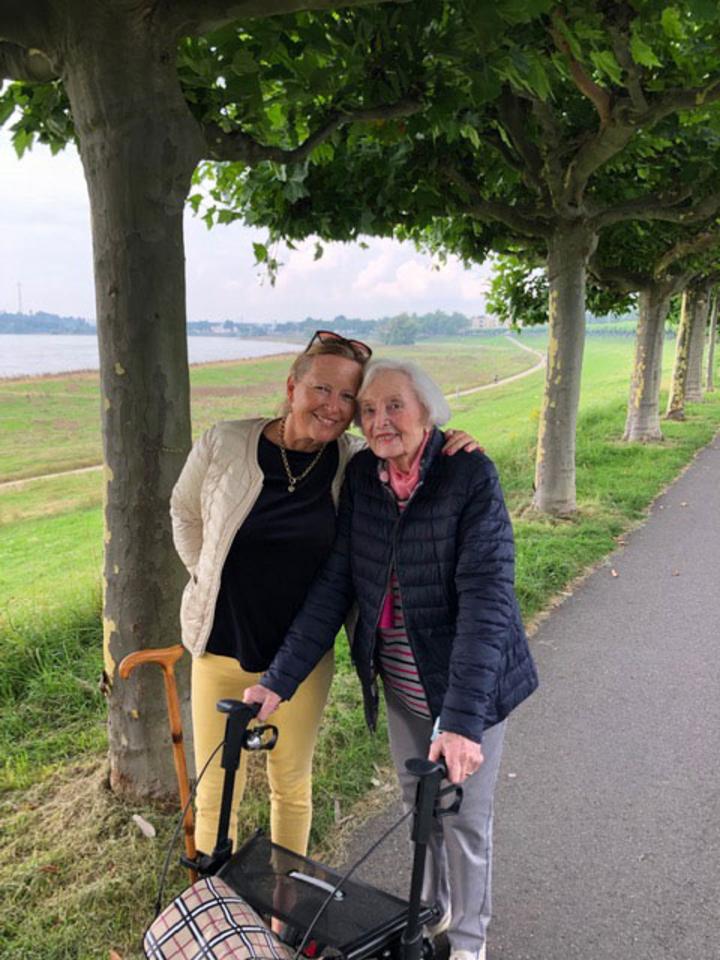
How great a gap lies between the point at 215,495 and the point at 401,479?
62 cm

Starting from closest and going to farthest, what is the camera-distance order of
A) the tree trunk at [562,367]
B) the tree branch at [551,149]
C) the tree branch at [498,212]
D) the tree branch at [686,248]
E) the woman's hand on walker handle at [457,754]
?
the woman's hand on walker handle at [457,754]
the tree branch at [551,149]
the tree branch at [498,212]
the tree trunk at [562,367]
the tree branch at [686,248]

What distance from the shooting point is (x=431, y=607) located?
2352 millimetres

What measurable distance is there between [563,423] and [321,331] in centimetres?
618

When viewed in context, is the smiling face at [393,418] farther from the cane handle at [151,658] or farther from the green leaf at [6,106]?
the green leaf at [6,106]

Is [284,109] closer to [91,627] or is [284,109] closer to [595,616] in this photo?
[91,627]

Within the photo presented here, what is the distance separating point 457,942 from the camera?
2.60 meters

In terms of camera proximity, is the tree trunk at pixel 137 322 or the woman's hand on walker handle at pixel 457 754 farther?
the tree trunk at pixel 137 322

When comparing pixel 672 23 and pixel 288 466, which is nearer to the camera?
pixel 288 466

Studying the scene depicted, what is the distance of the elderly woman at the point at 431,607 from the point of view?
2242mm

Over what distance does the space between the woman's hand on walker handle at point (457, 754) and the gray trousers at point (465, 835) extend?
270mm

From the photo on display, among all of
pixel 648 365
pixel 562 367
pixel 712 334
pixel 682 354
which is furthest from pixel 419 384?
pixel 712 334

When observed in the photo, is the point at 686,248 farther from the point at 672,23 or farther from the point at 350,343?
the point at 350,343

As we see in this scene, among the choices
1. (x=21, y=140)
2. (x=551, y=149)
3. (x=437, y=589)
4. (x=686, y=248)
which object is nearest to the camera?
(x=437, y=589)

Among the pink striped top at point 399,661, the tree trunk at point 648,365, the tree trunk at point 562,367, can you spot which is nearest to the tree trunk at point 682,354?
the tree trunk at point 648,365
